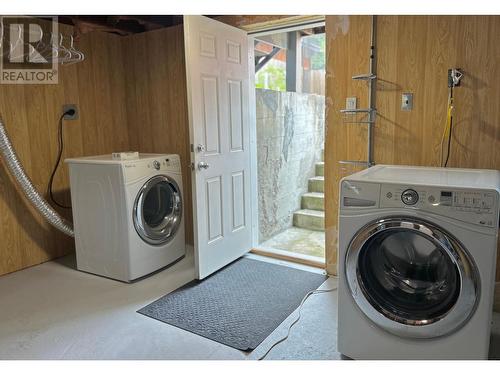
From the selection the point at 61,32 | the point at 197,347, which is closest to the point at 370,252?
the point at 197,347

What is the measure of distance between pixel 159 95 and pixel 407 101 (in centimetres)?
223

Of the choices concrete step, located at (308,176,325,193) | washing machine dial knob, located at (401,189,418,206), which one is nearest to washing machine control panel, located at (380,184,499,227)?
washing machine dial knob, located at (401,189,418,206)

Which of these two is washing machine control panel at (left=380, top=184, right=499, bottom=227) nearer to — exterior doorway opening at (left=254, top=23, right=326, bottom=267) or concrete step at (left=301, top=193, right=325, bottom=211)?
exterior doorway opening at (left=254, top=23, right=326, bottom=267)

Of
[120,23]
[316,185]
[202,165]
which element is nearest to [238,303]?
[202,165]

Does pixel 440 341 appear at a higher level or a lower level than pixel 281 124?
lower

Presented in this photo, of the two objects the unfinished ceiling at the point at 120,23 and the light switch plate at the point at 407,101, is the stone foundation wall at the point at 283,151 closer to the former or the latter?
the unfinished ceiling at the point at 120,23

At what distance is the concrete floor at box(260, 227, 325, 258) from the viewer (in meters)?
3.68

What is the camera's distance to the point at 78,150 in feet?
11.8

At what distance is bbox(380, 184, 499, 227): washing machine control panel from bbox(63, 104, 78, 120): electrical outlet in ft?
9.37

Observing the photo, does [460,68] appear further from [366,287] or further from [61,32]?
[61,32]

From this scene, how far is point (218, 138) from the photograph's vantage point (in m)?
2.98

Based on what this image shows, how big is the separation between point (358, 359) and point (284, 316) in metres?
0.58

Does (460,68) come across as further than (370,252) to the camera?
Yes

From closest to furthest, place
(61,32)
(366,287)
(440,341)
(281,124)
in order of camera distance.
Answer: (440,341) < (366,287) < (61,32) < (281,124)
